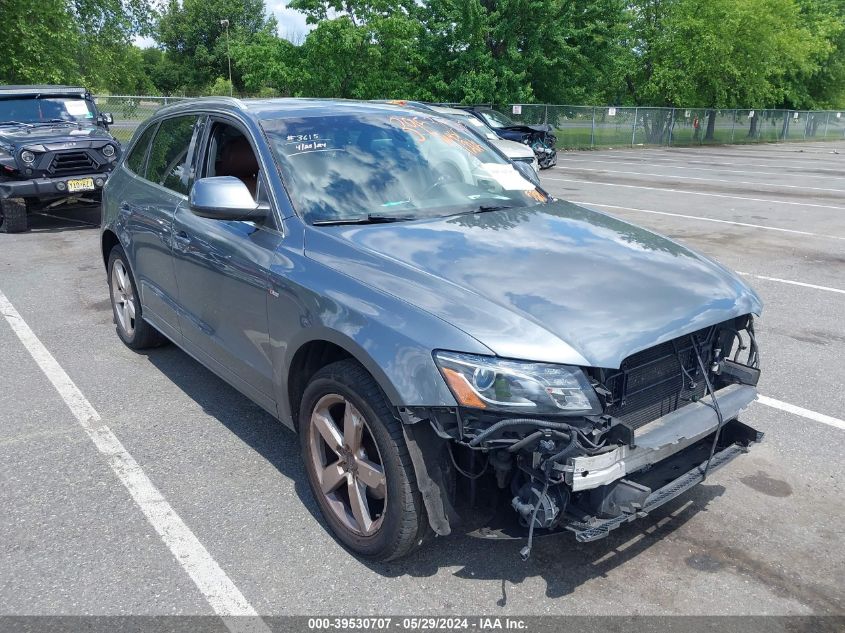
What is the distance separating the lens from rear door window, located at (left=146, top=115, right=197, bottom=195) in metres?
4.62

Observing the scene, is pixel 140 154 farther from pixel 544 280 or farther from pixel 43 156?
pixel 43 156

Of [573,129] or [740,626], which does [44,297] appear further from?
[573,129]

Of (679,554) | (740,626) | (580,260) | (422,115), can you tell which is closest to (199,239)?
(422,115)

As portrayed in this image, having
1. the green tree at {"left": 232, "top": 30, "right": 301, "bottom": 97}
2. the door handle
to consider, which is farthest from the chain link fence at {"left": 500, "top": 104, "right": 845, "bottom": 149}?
the door handle

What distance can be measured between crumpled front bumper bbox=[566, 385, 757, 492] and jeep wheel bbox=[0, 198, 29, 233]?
10152 millimetres

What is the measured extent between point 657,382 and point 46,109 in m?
11.6

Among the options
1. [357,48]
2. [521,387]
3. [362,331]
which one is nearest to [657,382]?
[521,387]

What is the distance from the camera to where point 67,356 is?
5.70 metres

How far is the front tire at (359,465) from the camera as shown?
282 centimetres

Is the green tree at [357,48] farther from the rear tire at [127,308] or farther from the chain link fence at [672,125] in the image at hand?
the rear tire at [127,308]

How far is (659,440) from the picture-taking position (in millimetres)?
2838

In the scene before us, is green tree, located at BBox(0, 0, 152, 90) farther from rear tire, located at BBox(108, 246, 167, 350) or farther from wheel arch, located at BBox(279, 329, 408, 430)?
wheel arch, located at BBox(279, 329, 408, 430)

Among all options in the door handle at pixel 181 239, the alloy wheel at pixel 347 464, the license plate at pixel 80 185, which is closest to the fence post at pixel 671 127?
the license plate at pixel 80 185

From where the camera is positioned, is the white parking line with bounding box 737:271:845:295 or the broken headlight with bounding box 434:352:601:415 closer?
the broken headlight with bounding box 434:352:601:415
